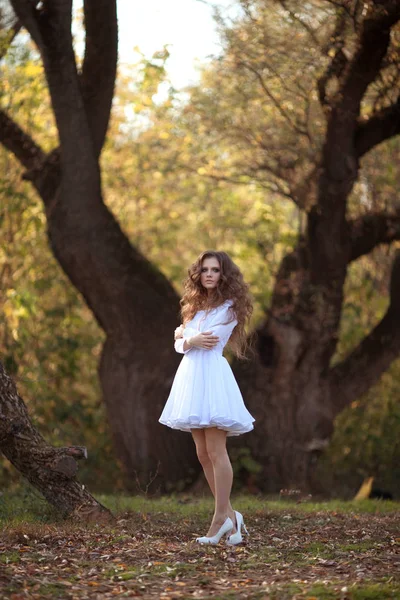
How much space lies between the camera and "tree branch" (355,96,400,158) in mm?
9281

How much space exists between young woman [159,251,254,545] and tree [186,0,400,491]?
3.77m

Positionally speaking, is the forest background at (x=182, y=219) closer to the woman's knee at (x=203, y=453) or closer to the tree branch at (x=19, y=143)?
the tree branch at (x=19, y=143)

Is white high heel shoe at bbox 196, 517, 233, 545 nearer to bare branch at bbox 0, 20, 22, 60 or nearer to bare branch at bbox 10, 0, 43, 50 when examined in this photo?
bare branch at bbox 0, 20, 22, 60

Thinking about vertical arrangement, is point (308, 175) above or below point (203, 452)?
above

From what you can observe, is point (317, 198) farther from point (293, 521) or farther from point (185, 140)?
point (293, 521)

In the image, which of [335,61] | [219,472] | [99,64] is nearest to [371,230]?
[335,61]

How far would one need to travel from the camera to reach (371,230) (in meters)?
10.1

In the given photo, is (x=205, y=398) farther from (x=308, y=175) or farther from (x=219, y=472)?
(x=308, y=175)

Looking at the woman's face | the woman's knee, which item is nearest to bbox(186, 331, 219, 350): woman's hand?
the woman's face

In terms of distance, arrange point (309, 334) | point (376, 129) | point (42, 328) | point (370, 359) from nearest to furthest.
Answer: point (376, 129), point (309, 334), point (370, 359), point (42, 328)

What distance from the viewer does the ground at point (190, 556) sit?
13.6 ft

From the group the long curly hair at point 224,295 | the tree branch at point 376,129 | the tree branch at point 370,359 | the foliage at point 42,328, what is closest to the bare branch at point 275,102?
the tree branch at point 376,129

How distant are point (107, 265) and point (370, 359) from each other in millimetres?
3387

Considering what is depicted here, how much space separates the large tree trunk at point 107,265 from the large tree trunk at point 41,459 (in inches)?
112
